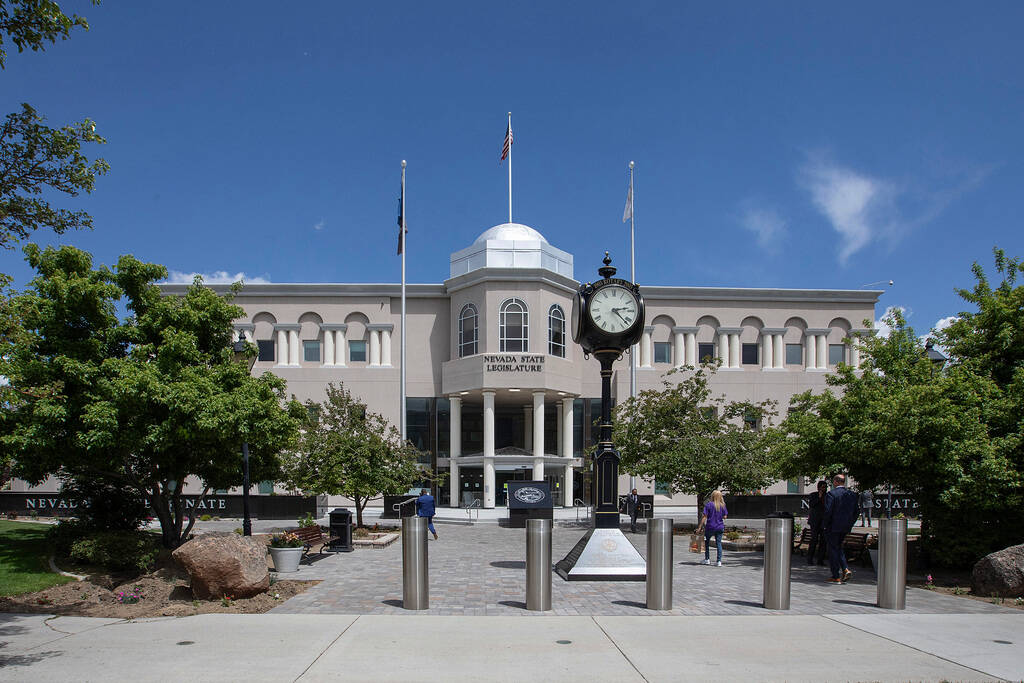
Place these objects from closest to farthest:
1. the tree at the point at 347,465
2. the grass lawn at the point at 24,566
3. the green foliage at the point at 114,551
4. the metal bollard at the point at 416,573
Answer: the metal bollard at the point at 416,573, the grass lawn at the point at 24,566, the green foliage at the point at 114,551, the tree at the point at 347,465

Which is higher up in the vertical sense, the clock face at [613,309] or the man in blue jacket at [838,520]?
the clock face at [613,309]

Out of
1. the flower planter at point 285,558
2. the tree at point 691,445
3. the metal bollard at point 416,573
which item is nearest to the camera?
the metal bollard at point 416,573

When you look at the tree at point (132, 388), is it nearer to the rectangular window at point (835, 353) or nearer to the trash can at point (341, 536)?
the trash can at point (341, 536)

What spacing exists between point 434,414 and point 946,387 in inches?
1186

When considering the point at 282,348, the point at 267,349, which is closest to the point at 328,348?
the point at 282,348

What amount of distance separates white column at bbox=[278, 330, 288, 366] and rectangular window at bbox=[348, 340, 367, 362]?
11.9 feet

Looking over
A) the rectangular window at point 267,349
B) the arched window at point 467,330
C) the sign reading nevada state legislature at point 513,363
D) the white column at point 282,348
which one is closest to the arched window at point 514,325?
the sign reading nevada state legislature at point 513,363

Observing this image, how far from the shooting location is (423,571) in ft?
32.0

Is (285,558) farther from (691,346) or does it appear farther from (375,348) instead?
(691,346)

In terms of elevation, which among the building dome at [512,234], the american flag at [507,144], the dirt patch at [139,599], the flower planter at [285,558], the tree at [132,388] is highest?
the american flag at [507,144]

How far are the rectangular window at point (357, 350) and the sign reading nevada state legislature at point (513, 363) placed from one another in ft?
27.4

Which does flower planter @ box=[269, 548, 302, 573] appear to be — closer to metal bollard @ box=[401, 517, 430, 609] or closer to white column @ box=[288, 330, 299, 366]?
metal bollard @ box=[401, 517, 430, 609]

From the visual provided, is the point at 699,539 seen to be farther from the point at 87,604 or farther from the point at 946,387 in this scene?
the point at 87,604

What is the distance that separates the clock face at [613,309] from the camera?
12742mm
